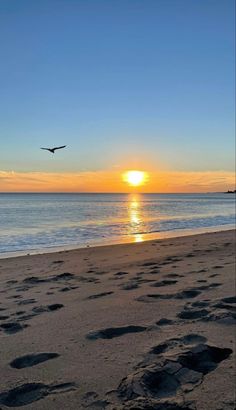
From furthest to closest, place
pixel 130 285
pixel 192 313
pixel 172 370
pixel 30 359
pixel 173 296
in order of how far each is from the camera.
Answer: pixel 130 285 < pixel 173 296 < pixel 192 313 < pixel 30 359 < pixel 172 370

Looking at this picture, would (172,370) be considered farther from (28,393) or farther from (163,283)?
(163,283)

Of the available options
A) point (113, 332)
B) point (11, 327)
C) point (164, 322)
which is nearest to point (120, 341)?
point (113, 332)

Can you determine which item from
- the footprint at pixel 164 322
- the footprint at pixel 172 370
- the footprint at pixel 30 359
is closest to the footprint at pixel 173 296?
the footprint at pixel 164 322

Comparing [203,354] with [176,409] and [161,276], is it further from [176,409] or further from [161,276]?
[161,276]

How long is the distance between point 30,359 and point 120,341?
0.92 metres

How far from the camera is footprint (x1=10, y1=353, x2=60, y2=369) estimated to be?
3.79 metres

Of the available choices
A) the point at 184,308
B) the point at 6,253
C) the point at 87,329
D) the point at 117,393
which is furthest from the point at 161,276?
the point at 6,253

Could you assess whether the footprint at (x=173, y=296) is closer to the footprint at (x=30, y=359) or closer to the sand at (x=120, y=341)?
the sand at (x=120, y=341)

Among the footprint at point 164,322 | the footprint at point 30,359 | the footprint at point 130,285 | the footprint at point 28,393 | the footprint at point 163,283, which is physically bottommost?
the footprint at point 130,285

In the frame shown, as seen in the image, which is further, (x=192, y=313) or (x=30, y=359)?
(x=192, y=313)

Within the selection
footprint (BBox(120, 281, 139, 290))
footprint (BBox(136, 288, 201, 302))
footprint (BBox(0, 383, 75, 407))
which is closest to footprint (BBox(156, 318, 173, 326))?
footprint (BBox(136, 288, 201, 302))

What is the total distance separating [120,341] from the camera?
4.32 metres

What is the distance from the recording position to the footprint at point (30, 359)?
12.5ft

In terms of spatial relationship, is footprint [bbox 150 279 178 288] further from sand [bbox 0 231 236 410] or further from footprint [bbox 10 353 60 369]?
footprint [bbox 10 353 60 369]
